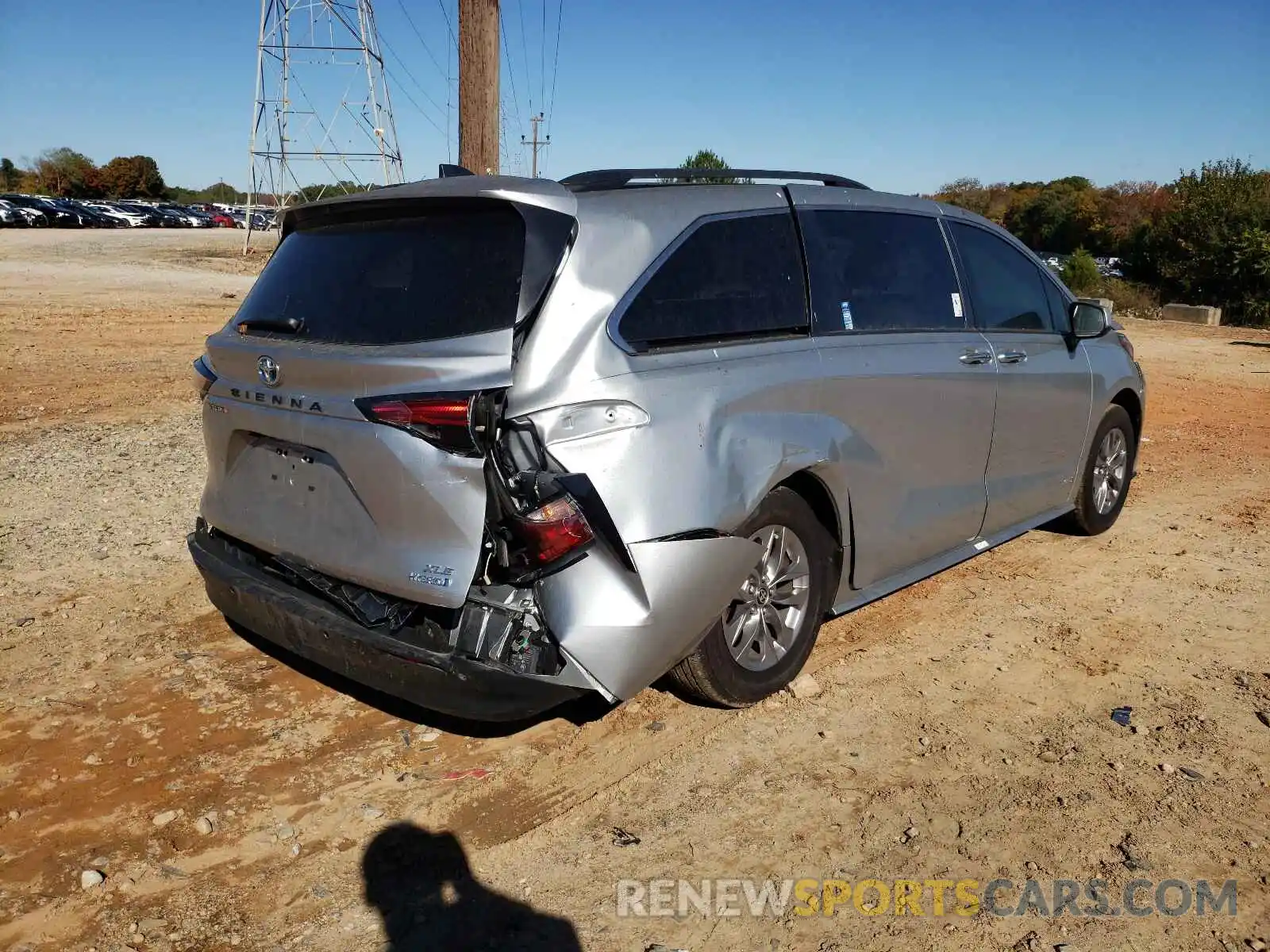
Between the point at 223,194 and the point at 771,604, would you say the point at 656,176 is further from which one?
the point at 223,194

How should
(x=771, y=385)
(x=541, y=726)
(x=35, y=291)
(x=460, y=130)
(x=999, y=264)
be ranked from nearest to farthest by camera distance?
(x=771, y=385), (x=541, y=726), (x=999, y=264), (x=460, y=130), (x=35, y=291)

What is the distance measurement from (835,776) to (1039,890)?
0.75m

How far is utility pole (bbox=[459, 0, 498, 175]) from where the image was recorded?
8344 millimetres

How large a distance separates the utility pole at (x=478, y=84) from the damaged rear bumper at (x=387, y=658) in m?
5.66

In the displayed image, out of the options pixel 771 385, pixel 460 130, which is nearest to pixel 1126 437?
pixel 771 385

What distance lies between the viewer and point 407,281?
3.29 metres

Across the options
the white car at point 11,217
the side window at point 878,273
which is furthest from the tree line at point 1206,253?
the white car at point 11,217

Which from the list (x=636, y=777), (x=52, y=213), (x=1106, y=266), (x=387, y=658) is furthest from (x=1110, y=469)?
(x=52, y=213)

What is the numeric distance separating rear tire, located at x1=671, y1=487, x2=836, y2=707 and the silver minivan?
0.01 meters

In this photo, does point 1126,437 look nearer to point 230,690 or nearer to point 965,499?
point 965,499

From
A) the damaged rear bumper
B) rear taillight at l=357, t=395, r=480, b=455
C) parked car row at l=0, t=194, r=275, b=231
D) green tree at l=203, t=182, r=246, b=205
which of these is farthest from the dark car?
green tree at l=203, t=182, r=246, b=205

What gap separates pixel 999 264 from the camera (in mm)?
5152

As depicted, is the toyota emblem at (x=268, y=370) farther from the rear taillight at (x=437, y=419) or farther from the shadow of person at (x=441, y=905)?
the shadow of person at (x=441, y=905)

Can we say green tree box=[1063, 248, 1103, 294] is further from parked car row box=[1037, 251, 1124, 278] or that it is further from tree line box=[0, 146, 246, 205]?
tree line box=[0, 146, 246, 205]
